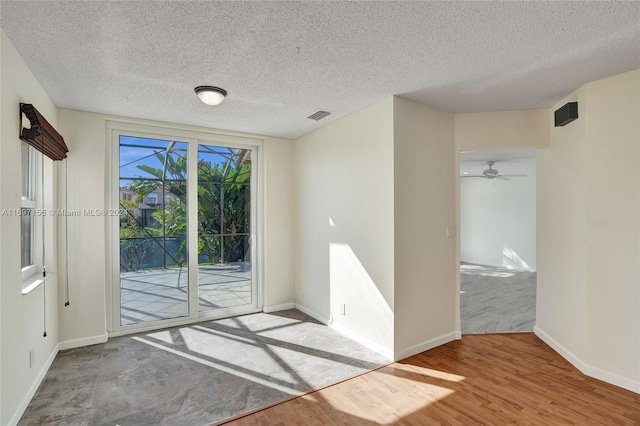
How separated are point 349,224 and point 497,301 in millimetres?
3097

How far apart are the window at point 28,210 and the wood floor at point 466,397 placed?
222cm

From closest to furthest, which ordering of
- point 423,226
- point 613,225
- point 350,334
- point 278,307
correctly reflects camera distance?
point 613,225 < point 423,226 < point 350,334 < point 278,307

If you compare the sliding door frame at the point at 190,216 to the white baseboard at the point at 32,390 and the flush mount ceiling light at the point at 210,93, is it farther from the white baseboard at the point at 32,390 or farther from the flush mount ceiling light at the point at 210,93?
the flush mount ceiling light at the point at 210,93

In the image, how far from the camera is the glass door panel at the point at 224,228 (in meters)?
4.31

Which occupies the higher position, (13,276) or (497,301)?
(13,276)

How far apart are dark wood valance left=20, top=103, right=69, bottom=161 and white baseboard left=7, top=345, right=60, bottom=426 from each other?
184cm

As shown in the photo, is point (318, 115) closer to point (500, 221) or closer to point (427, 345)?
point (427, 345)

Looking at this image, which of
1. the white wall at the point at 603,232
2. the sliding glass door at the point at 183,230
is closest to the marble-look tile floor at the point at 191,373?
the sliding glass door at the point at 183,230

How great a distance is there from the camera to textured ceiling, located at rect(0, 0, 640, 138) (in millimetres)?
1770

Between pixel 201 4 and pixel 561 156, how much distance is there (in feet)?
11.4

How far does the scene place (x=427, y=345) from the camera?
3346mm

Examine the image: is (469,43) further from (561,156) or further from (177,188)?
(177,188)

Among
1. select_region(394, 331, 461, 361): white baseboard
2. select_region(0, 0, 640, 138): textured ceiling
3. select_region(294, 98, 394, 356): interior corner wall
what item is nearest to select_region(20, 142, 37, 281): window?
select_region(0, 0, 640, 138): textured ceiling

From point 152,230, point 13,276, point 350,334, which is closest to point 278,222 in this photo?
point 152,230
